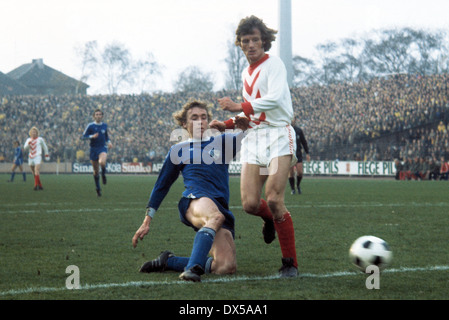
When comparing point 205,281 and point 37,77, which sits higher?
point 37,77

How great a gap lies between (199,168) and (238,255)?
116 centimetres

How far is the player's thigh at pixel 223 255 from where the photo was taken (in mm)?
5062

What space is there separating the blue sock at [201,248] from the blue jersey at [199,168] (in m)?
0.60

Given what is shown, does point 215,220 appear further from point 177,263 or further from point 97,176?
point 97,176

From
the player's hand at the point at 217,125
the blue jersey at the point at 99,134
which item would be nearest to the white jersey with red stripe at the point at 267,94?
the player's hand at the point at 217,125

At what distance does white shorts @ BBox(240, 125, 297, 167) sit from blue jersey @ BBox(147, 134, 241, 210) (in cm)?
26

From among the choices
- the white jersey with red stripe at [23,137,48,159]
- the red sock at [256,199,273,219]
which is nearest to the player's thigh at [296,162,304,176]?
the white jersey with red stripe at [23,137,48,159]

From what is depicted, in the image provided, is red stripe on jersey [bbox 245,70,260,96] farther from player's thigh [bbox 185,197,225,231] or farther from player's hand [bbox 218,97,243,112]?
player's thigh [bbox 185,197,225,231]

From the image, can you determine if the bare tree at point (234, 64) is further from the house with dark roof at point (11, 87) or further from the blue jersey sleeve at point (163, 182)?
the blue jersey sleeve at point (163, 182)

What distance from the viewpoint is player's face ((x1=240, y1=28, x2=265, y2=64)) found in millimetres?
5438

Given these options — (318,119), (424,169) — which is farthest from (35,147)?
(318,119)

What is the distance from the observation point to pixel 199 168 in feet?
18.2
